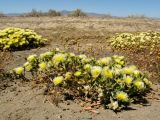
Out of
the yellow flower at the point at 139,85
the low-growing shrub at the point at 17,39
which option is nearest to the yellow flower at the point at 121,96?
the yellow flower at the point at 139,85

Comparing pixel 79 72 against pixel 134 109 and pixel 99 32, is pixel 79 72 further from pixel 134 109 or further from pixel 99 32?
pixel 99 32

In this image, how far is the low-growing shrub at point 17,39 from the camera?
33.8 ft

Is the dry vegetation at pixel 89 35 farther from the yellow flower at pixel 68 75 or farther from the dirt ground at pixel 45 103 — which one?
the yellow flower at pixel 68 75

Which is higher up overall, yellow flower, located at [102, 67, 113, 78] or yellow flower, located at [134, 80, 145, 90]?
yellow flower, located at [102, 67, 113, 78]

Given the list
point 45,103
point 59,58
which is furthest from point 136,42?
point 45,103

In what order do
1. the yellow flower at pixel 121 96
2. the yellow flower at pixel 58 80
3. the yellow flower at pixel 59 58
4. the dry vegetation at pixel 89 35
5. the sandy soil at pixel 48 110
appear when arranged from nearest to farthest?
the sandy soil at pixel 48 110 → the yellow flower at pixel 121 96 → the yellow flower at pixel 58 80 → the yellow flower at pixel 59 58 → the dry vegetation at pixel 89 35

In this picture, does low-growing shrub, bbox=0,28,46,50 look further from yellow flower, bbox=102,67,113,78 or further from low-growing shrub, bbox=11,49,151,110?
yellow flower, bbox=102,67,113,78

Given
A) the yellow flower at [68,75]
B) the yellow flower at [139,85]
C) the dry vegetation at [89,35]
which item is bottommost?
the dry vegetation at [89,35]

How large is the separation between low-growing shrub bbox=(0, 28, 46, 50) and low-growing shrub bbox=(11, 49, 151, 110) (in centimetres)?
367

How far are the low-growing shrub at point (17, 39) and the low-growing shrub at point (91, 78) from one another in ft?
12.0

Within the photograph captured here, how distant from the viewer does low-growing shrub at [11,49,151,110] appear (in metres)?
5.66

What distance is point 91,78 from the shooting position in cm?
588

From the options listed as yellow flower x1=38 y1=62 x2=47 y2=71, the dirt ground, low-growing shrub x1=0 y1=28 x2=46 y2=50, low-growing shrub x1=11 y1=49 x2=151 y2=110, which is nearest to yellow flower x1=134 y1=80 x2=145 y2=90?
low-growing shrub x1=11 y1=49 x2=151 y2=110

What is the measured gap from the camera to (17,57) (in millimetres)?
9305
